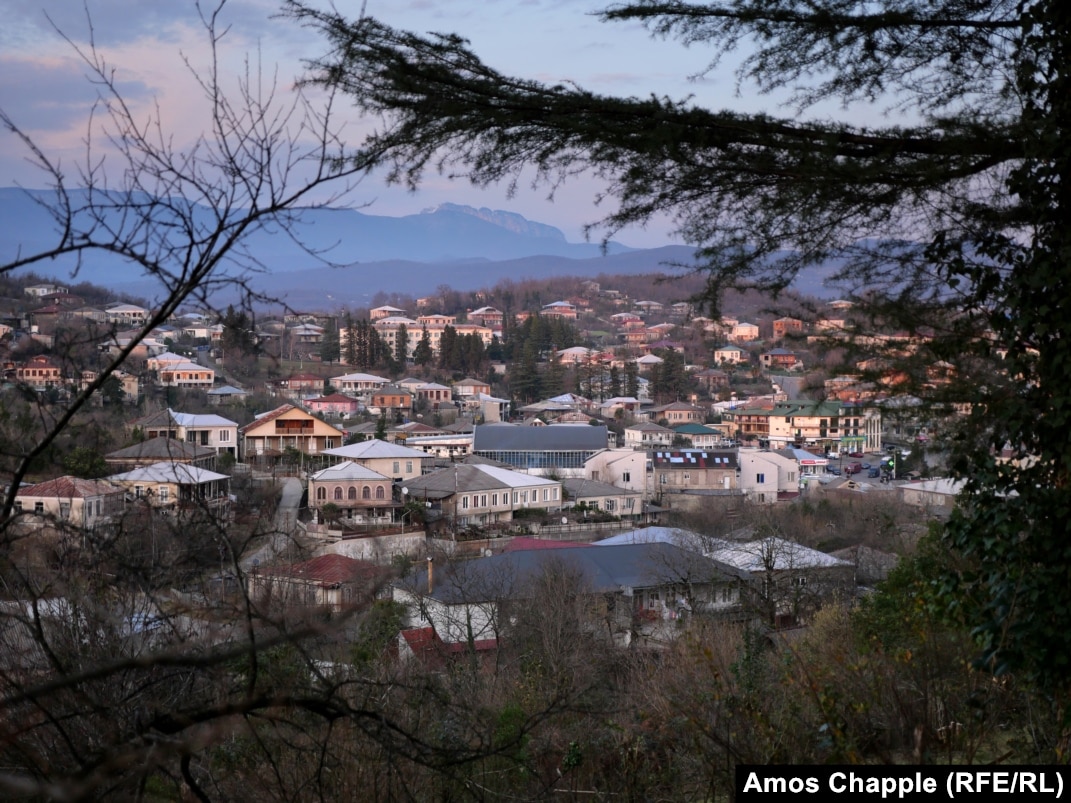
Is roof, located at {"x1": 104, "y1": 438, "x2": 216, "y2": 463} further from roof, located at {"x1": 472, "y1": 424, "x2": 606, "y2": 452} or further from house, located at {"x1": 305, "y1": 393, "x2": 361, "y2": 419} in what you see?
house, located at {"x1": 305, "y1": 393, "x2": 361, "y2": 419}

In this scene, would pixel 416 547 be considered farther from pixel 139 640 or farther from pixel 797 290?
pixel 797 290

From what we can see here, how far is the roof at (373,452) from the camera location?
2097 centimetres

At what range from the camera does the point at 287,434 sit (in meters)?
23.3

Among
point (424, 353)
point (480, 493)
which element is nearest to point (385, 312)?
point (424, 353)

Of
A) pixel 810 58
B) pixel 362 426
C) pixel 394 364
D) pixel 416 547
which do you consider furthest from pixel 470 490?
pixel 394 364

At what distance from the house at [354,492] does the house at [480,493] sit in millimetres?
709

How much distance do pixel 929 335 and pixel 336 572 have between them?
259 inches

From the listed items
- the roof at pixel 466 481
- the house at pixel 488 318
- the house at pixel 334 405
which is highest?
the house at pixel 488 318

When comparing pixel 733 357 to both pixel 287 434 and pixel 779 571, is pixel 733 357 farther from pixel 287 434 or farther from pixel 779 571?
pixel 779 571

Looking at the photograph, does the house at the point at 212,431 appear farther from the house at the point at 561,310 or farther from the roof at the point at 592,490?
the house at the point at 561,310

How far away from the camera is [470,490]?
1914 centimetres

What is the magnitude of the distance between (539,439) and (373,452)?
5475mm

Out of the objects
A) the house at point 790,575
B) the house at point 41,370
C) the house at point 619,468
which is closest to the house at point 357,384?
the house at point 619,468

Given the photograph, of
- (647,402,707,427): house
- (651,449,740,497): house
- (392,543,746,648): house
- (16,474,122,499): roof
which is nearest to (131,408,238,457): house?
(651,449,740,497): house
